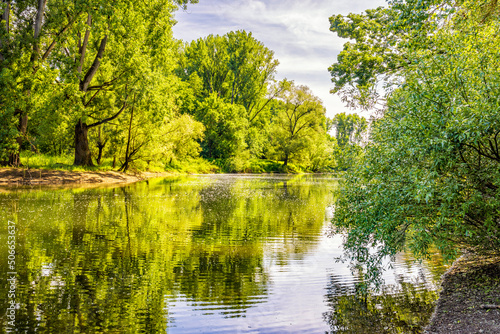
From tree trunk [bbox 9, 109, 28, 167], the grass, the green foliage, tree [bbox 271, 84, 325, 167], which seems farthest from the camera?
tree [bbox 271, 84, 325, 167]

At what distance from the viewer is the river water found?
6.27 meters

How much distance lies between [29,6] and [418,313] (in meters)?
35.1

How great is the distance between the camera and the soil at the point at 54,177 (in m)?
28.4

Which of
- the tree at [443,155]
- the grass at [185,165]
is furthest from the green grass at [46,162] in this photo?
the tree at [443,155]

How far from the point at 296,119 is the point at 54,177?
54366 millimetres

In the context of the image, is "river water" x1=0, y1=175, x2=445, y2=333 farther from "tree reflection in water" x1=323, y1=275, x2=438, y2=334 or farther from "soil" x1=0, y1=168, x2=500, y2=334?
"soil" x1=0, y1=168, x2=500, y2=334

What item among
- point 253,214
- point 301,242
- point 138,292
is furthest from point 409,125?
point 253,214

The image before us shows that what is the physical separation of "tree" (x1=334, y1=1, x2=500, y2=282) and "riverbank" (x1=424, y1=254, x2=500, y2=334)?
0.82m

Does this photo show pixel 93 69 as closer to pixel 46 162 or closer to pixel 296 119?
pixel 46 162

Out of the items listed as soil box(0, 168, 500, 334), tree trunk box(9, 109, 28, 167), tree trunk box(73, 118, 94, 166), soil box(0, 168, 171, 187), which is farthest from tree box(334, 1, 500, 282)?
tree trunk box(73, 118, 94, 166)

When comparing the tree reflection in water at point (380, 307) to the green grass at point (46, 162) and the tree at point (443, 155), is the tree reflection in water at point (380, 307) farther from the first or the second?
the green grass at point (46, 162)

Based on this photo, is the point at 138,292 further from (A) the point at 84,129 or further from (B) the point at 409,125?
(A) the point at 84,129

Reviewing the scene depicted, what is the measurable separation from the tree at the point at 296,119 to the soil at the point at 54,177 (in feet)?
138

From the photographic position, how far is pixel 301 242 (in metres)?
12.9
